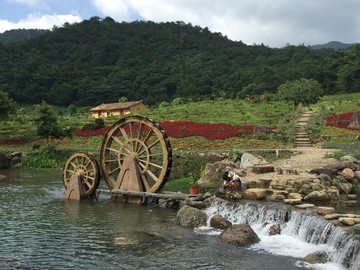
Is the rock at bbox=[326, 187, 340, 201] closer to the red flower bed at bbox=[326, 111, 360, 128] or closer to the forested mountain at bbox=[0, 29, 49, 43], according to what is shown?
the red flower bed at bbox=[326, 111, 360, 128]

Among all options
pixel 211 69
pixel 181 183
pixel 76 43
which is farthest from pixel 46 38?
pixel 181 183

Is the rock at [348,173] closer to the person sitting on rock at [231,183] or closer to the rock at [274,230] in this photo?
the person sitting on rock at [231,183]

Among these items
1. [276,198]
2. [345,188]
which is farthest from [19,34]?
[276,198]

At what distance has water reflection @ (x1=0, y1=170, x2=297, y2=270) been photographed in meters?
13.7

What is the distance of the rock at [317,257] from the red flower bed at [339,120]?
24.8 metres

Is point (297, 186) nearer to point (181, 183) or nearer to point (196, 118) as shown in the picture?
point (181, 183)

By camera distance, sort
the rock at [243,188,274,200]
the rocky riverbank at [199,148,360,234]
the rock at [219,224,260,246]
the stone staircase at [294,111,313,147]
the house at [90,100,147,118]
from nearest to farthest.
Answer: the rock at [219,224,260,246]
the rocky riverbank at [199,148,360,234]
the rock at [243,188,274,200]
the stone staircase at [294,111,313,147]
the house at [90,100,147,118]

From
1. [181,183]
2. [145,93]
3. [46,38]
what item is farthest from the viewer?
[46,38]

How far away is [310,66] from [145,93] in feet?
114

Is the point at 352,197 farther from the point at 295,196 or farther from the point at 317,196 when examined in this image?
the point at 295,196

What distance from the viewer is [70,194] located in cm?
2441

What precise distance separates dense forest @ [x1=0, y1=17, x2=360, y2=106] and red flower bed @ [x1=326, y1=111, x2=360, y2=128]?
29219mm

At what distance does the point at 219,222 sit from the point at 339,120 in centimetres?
2416

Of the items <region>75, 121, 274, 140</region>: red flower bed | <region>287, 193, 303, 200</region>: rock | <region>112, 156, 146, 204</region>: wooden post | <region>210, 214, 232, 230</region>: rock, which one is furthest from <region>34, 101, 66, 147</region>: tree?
<region>287, 193, 303, 200</region>: rock
